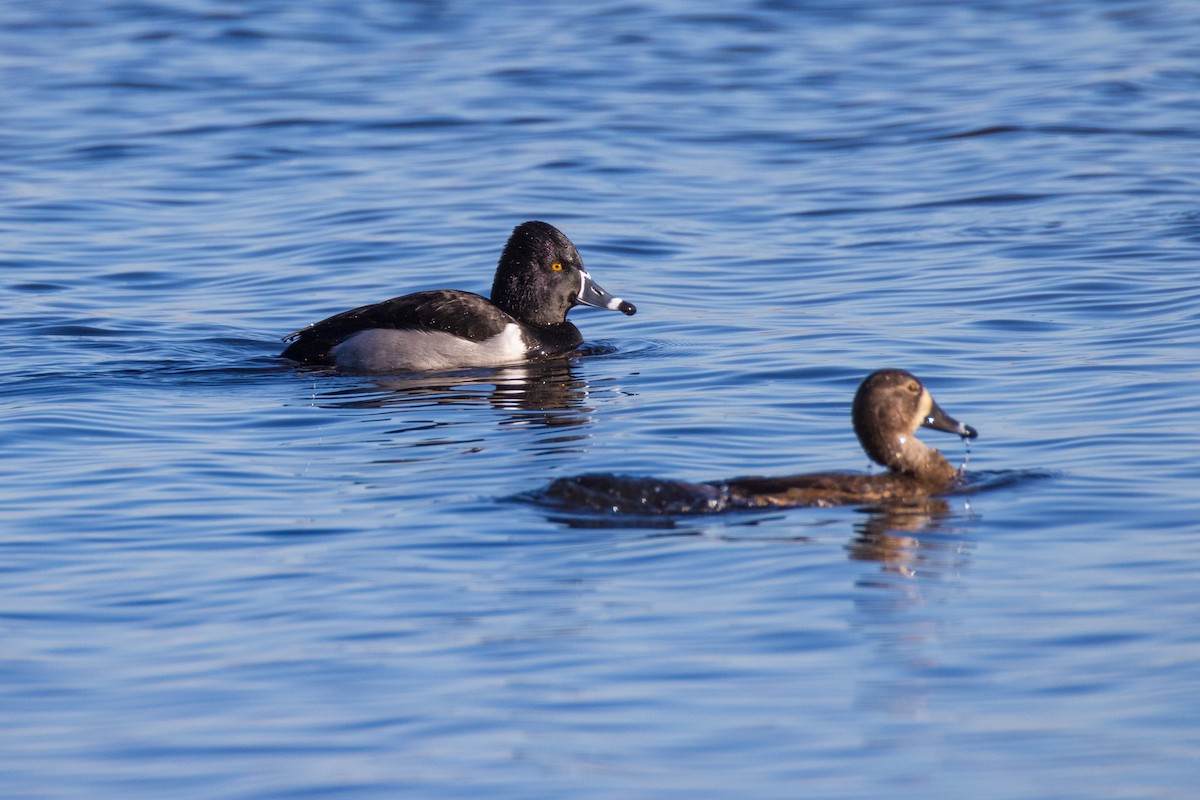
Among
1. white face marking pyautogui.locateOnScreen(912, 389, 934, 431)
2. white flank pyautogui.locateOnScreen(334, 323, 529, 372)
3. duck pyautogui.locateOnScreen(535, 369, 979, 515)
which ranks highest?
white face marking pyautogui.locateOnScreen(912, 389, 934, 431)

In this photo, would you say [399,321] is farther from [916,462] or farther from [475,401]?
[916,462]

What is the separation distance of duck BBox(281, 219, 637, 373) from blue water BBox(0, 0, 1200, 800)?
258mm

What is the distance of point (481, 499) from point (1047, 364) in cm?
467

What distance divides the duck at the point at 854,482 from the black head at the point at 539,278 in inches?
211

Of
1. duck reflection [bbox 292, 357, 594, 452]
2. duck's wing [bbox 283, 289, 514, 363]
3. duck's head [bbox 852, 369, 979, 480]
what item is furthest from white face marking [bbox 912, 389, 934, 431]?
duck's wing [bbox 283, 289, 514, 363]

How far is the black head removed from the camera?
1414cm

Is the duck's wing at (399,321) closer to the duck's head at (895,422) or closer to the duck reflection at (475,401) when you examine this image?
the duck reflection at (475,401)

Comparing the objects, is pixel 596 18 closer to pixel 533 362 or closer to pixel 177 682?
pixel 533 362

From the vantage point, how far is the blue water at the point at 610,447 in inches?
239

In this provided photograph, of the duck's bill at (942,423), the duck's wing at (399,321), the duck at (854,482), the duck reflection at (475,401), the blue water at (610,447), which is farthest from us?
the duck's wing at (399,321)

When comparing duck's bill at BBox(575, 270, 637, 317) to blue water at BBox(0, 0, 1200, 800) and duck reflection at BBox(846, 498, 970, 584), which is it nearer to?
blue water at BBox(0, 0, 1200, 800)

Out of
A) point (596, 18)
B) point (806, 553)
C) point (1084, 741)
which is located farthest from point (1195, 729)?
point (596, 18)

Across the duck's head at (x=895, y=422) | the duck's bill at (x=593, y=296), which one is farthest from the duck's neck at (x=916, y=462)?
the duck's bill at (x=593, y=296)

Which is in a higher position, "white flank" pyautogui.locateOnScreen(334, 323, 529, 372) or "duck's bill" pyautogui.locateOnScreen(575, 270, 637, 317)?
"duck's bill" pyautogui.locateOnScreen(575, 270, 637, 317)
